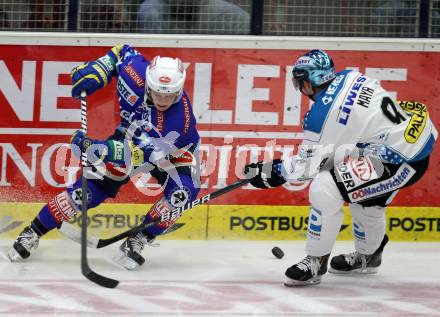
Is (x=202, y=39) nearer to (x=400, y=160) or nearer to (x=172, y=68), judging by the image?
(x=172, y=68)

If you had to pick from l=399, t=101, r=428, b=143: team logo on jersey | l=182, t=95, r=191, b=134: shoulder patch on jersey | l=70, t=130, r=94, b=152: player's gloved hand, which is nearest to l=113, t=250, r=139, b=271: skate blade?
l=70, t=130, r=94, b=152: player's gloved hand

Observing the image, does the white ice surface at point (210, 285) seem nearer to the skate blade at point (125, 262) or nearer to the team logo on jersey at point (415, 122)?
the skate blade at point (125, 262)

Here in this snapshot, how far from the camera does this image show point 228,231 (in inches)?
232

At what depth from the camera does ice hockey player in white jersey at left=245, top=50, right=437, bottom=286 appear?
182 inches

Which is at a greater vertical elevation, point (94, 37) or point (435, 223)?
point (94, 37)

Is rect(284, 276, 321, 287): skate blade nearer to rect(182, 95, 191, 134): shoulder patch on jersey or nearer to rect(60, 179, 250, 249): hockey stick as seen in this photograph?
rect(60, 179, 250, 249): hockey stick

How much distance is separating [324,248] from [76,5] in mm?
2287

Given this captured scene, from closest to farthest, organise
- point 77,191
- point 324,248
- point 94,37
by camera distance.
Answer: point 324,248, point 77,191, point 94,37

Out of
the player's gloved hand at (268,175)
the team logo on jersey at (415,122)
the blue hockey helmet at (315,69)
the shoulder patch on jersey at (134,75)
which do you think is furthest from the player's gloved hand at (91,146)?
the team logo on jersey at (415,122)

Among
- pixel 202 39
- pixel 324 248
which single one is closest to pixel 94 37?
pixel 202 39

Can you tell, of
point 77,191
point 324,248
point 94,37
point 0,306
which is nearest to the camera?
point 0,306

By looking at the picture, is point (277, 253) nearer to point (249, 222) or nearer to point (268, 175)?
point (249, 222)

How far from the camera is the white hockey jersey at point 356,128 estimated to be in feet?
15.1

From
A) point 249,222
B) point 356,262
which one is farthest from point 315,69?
point 249,222
